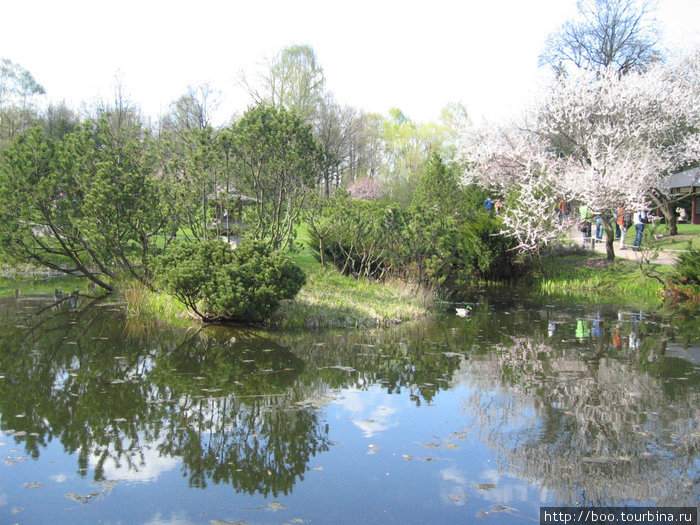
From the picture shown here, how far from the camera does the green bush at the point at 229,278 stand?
A: 1026 centimetres

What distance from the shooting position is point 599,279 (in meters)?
18.5

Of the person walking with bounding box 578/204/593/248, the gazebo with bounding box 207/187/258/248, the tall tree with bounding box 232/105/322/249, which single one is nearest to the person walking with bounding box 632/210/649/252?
the person walking with bounding box 578/204/593/248

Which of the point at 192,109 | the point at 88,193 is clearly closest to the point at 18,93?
the point at 192,109

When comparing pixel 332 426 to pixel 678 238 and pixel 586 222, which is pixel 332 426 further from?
pixel 678 238

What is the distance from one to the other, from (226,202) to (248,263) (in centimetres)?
311

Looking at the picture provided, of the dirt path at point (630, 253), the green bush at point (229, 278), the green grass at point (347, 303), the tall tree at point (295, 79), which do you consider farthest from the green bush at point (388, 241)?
the tall tree at point (295, 79)

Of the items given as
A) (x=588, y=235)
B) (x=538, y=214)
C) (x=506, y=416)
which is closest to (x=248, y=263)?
(x=506, y=416)

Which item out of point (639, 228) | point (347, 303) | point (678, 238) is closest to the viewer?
point (347, 303)

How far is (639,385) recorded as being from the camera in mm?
7797

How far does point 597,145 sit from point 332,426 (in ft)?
58.8

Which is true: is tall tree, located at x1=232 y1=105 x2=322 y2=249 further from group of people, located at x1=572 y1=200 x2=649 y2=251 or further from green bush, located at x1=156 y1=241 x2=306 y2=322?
group of people, located at x1=572 y1=200 x2=649 y2=251

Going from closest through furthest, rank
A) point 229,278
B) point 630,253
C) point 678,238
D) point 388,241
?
point 229,278 → point 388,241 → point 630,253 → point 678,238

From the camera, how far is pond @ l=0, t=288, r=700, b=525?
4.55m

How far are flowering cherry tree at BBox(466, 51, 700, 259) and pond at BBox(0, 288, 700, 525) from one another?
9478 millimetres
